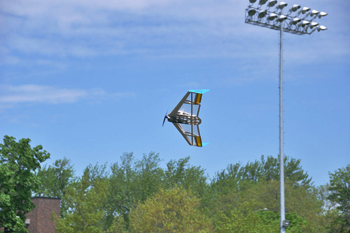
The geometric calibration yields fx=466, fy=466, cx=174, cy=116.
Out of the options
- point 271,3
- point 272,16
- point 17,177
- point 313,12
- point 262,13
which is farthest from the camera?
point 17,177

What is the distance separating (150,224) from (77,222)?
912 centimetres

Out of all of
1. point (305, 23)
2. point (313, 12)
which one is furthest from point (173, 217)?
point (313, 12)

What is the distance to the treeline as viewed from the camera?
53750 millimetres

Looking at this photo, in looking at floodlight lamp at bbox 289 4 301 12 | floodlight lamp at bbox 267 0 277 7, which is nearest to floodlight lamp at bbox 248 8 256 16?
floodlight lamp at bbox 267 0 277 7

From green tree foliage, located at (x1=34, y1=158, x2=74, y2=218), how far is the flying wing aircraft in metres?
65.2

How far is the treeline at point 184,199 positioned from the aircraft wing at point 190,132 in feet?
64.5

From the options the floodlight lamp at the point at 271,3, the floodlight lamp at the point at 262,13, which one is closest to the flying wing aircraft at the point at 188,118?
the floodlight lamp at the point at 262,13

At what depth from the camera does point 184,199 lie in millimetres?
60531

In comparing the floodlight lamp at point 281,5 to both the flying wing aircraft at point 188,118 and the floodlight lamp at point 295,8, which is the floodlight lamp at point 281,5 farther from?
the flying wing aircraft at point 188,118

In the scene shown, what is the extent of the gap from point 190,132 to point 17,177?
23698mm

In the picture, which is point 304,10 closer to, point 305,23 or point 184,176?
point 305,23

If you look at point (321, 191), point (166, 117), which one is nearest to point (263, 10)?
point (166, 117)

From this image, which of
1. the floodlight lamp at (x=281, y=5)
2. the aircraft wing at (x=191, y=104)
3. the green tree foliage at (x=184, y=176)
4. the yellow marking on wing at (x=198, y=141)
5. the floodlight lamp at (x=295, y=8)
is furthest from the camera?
the green tree foliage at (x=184, y=176)

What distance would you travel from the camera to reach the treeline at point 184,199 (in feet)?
176
